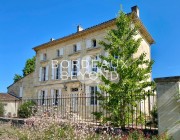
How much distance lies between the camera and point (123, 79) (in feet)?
37.5

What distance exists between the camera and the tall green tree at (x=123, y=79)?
→ 10.1 m

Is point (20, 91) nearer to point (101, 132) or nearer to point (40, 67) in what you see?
point (40, 67)

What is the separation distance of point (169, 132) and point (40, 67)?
2365cm

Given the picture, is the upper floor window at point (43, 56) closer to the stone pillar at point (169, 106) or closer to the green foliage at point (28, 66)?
the green foliage at point (28, 66)

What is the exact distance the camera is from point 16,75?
46.2 meters

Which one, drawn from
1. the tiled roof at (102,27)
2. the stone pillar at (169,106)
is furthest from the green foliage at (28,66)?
the stone pillar at (169,106)

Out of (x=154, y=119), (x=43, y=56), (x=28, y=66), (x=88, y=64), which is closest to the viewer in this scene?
(x=154, y=119)

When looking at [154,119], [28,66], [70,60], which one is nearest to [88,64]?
[70,60]

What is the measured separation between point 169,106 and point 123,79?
5179 mm

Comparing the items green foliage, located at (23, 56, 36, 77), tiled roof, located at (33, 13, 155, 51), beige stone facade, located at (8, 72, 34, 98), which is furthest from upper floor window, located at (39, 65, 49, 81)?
green foliage, located at (23, 56, 36, 77)

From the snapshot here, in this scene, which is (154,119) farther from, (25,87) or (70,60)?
(25,87)

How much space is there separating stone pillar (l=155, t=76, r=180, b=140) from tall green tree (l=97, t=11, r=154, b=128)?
2.72 m

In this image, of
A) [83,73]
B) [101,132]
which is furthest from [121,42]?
[83,73]

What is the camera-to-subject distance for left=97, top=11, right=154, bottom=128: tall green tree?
10.1 meters
